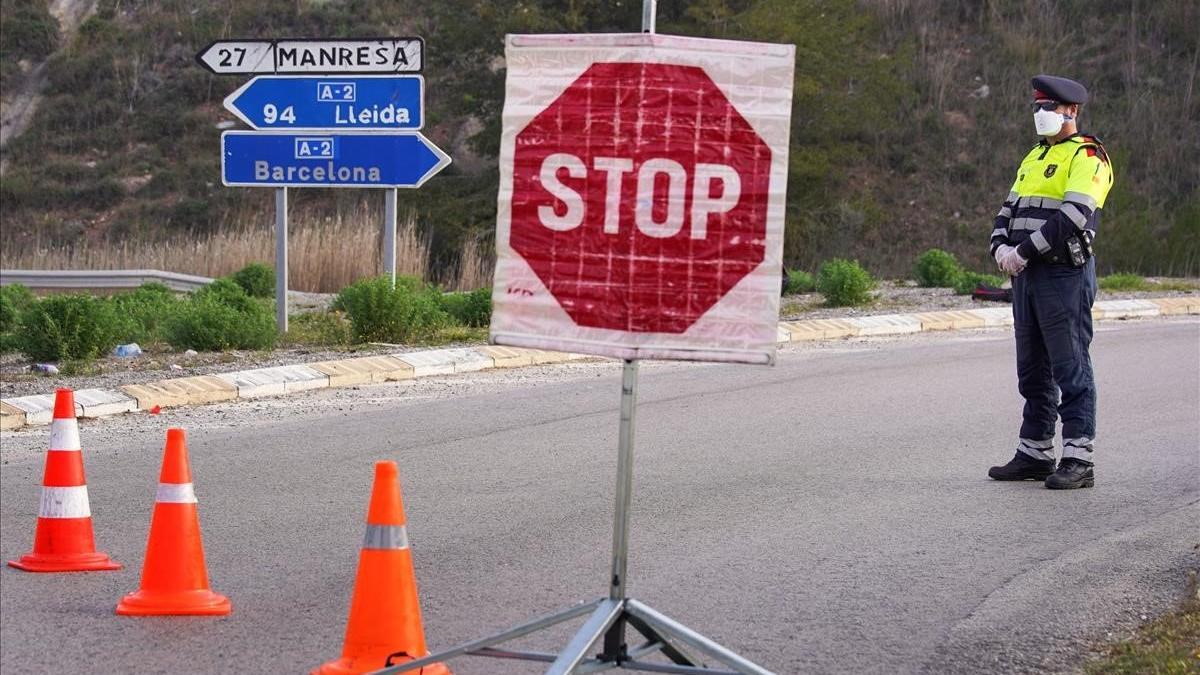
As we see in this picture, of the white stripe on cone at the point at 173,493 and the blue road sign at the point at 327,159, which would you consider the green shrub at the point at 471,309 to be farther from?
the white stripe on cone at the point at 173,493

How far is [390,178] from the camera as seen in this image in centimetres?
1520

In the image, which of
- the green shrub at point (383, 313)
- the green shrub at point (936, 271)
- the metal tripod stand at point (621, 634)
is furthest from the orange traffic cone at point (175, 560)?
the green shrub at point (936, 271)

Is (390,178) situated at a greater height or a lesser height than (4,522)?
greater

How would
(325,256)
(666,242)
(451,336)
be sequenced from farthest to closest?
(325,256) < (451,336) < (666,242)

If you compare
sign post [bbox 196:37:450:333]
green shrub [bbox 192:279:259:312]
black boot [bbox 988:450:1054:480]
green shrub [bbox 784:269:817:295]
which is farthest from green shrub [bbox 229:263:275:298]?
black boot [bbox 988:450:1054:480]

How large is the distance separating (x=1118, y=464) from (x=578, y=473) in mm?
3118

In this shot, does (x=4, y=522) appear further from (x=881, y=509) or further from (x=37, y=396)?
(x=881, y=509)

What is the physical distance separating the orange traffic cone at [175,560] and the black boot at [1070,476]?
14.6ft

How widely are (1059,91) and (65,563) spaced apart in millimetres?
5267

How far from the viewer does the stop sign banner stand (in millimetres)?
4570

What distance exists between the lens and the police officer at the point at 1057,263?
8281 mm

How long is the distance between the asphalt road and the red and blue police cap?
2026 millimetres

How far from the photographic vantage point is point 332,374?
12336mm

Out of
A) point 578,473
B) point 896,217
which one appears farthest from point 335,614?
point 896,217
